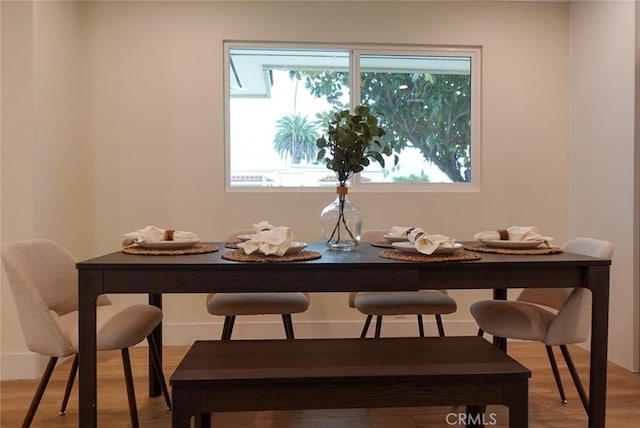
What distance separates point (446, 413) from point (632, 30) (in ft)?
8.06

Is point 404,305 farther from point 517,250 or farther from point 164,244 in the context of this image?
point 164,244

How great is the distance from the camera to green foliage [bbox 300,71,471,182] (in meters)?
3.32

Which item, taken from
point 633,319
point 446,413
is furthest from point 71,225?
point 633,319

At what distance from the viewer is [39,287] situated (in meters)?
1.85

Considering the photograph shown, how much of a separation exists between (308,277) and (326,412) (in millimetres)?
899

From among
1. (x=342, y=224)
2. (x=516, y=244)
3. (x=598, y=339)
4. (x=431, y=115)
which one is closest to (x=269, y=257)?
(x=342, y=224)

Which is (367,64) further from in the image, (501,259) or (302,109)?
(501,259)

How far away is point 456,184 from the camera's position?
10.9 feet

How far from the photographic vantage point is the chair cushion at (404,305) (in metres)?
2.33

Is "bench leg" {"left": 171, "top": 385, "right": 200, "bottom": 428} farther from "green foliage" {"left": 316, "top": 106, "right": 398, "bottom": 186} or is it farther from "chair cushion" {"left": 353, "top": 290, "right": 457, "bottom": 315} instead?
"chair cushion" {"left": 353, "top": 290, "right": 457, "bottom": 315}

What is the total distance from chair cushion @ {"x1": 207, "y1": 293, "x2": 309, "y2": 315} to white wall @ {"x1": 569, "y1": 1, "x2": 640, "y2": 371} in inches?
76.1

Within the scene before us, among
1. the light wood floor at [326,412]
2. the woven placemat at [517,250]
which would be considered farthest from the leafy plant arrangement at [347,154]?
the light wood floor at [326,412]

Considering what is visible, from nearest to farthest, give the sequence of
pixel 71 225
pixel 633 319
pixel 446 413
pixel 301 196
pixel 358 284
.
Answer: pixel 358 284
pixel 446 413
pixel 633 319
pixel 71 225
pixel 301 196

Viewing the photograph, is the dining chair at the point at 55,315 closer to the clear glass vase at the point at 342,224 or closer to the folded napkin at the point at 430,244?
the clear glass vase at the point at 342,224
